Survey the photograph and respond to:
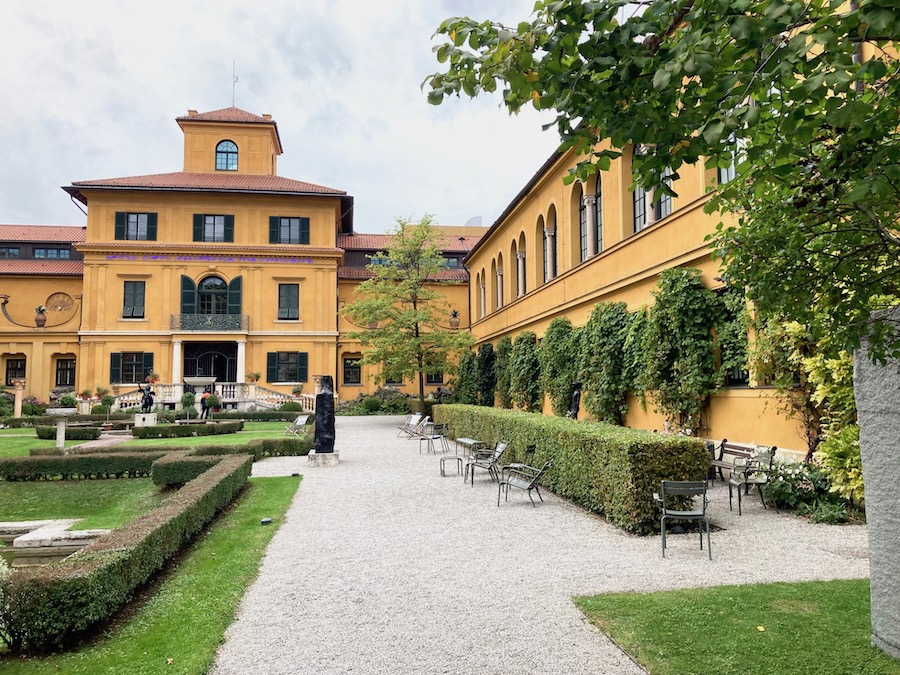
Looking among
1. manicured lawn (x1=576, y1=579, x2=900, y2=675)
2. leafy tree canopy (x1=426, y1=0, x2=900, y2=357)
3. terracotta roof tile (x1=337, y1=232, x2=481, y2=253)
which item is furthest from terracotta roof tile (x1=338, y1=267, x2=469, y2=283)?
leafy tree canopy (x1=426, y1=0, x2=900, y2=357)

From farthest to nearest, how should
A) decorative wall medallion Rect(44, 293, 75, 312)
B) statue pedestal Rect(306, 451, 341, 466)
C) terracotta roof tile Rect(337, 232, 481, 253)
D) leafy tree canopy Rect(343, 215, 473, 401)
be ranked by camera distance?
terracotta roof tile Rect(337, 232, 481, 253)
decorative wall medallion Rect(44, 293, 75, 312)
leafy tree canopy Rect(343, 215, 473, 401)
statue pedestal Rect(306, 451, 341, 466)

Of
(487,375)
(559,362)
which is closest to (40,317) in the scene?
(487,375)

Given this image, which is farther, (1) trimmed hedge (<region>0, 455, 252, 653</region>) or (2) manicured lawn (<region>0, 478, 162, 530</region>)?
(2) manicured lawn (<region>0, 478, 162, 530</region>)

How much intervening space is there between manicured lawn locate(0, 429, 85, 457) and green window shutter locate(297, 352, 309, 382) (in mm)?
14242

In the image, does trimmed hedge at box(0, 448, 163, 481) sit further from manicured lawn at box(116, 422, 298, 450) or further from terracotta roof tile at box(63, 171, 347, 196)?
terracotta roof tile at box(63, 171, 347, 196)

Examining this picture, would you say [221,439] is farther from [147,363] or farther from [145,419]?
[147,363]

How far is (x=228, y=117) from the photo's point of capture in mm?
39156

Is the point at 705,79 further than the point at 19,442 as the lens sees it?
No

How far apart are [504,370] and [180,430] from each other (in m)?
12.7

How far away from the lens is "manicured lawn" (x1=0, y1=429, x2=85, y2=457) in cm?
1617

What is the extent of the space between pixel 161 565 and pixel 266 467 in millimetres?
8457

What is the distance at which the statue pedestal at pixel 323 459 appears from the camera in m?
14.4

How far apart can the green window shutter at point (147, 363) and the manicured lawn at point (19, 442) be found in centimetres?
1052

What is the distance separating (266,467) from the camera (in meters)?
14.3
